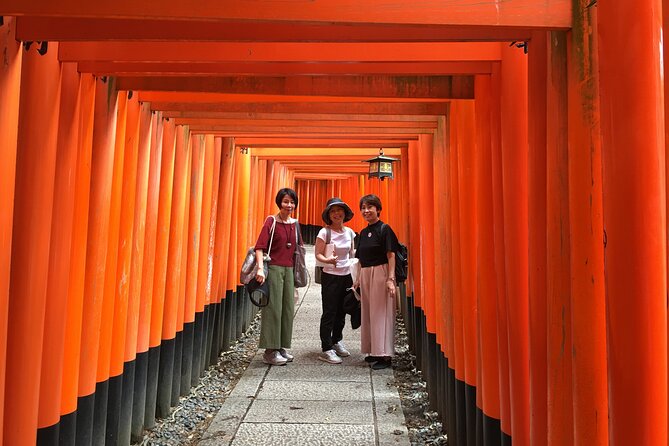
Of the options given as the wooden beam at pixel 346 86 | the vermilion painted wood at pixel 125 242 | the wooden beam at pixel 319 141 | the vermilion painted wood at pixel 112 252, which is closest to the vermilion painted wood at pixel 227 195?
the wooden beam at pixel 319 141

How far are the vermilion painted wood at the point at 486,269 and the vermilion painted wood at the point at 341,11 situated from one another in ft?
2.87

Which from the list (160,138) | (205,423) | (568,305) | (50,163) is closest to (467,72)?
(568,305)

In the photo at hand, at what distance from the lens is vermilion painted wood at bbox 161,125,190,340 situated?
161 inches

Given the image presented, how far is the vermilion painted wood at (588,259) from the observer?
149 cm

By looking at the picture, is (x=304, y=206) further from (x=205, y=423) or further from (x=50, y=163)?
(x=50, y=163)

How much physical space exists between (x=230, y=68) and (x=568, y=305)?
175 centimetres

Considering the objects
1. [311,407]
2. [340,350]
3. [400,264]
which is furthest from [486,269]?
[340,350]

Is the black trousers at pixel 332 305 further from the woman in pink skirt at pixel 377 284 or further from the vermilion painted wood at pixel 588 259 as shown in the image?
the vermilion painted wood at pixel 588 259

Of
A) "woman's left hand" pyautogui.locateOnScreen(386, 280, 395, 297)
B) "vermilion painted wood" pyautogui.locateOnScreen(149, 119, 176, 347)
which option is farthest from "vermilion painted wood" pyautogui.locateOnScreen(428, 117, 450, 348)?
"vermilion painted wood" pyautogui.locateOnScreen(149, 119, 176, 347)

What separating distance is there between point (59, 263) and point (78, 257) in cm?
26

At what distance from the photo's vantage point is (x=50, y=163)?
214 centimetres

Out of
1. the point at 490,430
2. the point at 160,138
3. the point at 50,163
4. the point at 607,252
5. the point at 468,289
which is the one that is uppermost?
the point at 160,138

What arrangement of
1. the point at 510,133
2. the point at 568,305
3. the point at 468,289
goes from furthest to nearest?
the point at 468,289, the point at 510,133, the point at 568,305

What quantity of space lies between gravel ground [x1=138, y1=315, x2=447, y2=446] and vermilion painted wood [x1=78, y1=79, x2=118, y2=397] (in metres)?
1.14
